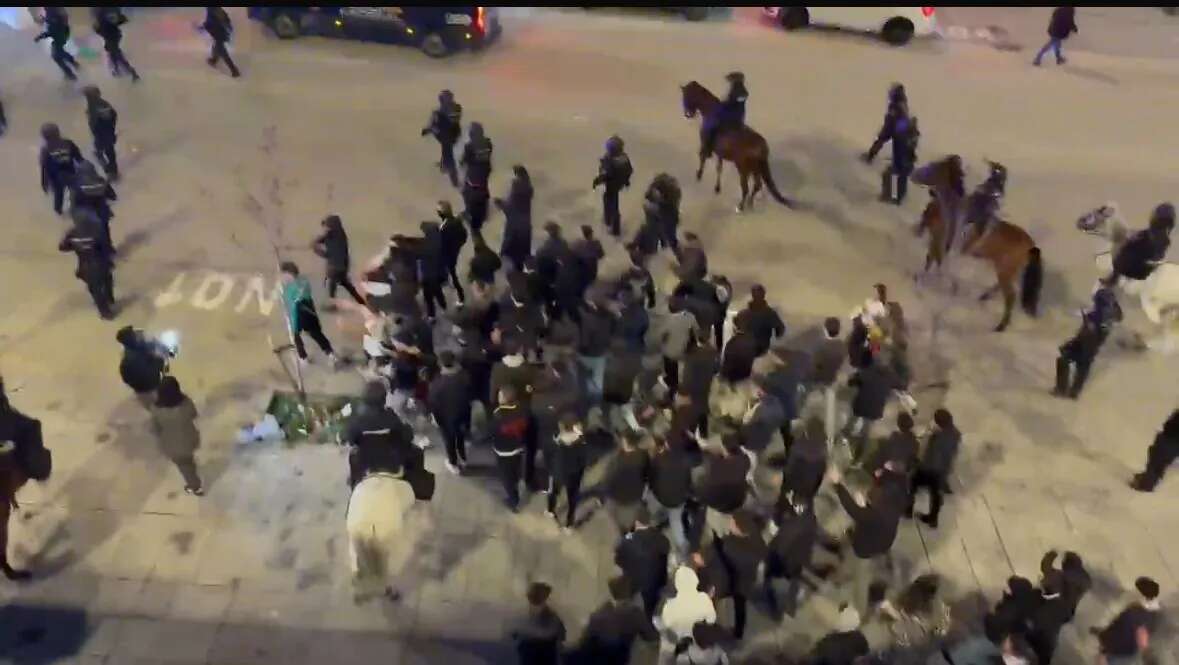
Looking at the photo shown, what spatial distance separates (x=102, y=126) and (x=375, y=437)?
8.38m

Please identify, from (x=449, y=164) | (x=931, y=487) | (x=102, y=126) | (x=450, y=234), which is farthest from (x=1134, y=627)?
(x=102, y=126)

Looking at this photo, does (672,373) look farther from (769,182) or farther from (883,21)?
(883,21)

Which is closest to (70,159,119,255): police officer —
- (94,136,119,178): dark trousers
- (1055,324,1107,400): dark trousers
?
(94,136,119,178): dark trousers

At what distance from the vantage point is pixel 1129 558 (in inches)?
373

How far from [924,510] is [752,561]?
284cm

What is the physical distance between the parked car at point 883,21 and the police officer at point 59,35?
12120 millimetres

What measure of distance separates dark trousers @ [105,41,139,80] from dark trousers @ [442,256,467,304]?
8.37 metres

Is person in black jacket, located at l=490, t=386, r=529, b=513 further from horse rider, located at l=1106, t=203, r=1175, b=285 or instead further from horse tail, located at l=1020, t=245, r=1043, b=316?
horse rider, located at l=1106, t=203, r=1175, b=285

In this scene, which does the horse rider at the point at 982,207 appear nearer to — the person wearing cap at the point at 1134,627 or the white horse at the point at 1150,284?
the white horse at the point at 1150,284

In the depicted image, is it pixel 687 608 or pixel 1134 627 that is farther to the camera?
pixel 687 608

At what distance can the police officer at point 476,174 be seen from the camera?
12617 millimetres

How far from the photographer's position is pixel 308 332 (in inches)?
429

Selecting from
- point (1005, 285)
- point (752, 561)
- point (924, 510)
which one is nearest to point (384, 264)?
point (752, 561)

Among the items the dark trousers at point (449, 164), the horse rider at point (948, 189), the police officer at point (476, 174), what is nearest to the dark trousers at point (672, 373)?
the police officer at point (476, 174)
